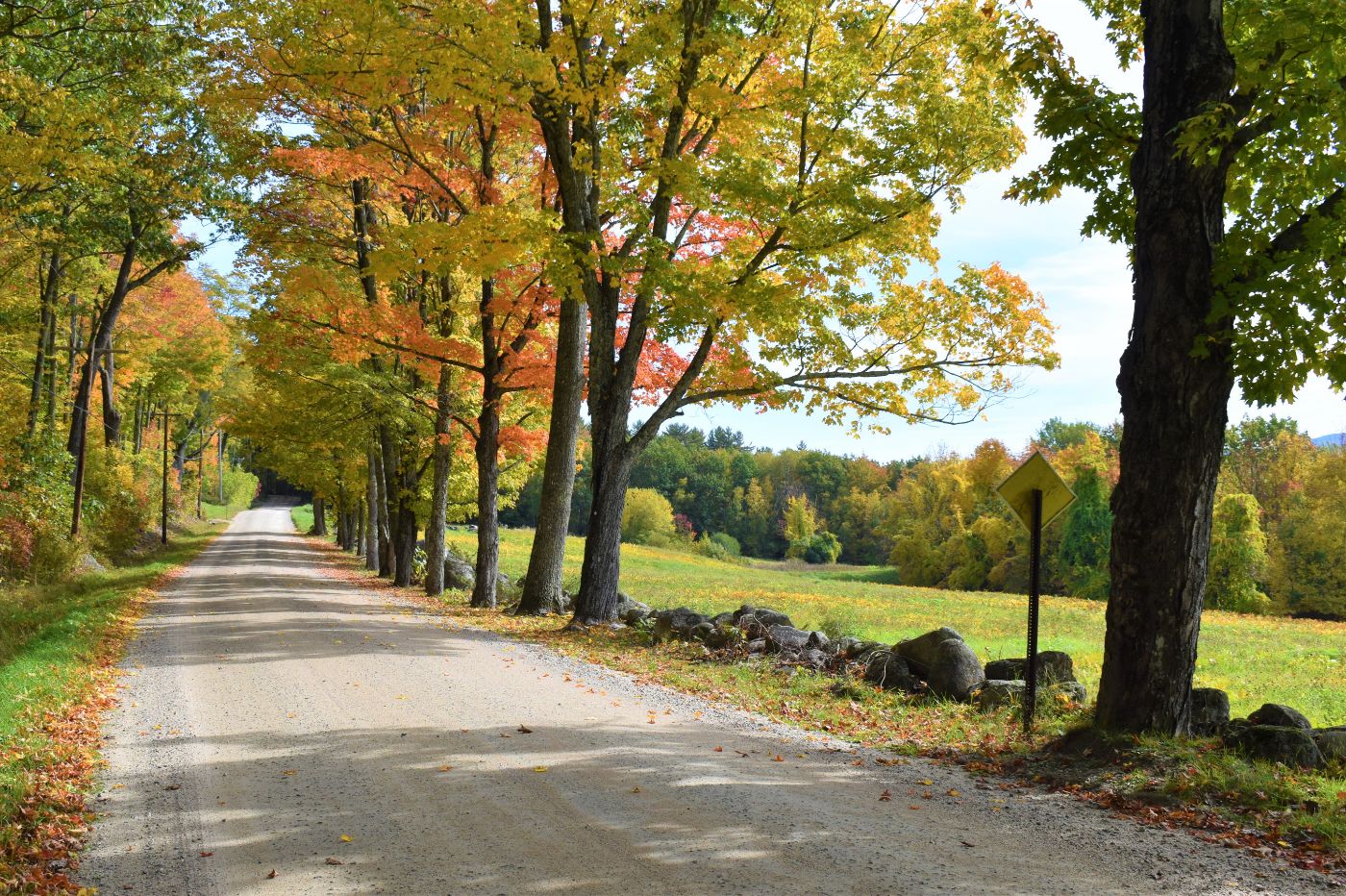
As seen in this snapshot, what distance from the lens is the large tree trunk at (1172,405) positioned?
6887 millimetres

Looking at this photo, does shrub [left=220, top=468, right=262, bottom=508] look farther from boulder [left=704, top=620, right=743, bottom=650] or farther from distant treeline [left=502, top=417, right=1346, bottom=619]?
boulder [left=704, top=620, right=743, bottom=650]

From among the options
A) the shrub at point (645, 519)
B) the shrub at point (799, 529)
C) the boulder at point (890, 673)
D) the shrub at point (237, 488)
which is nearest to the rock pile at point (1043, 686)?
the boulder at point (890, 673)

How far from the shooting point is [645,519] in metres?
81.9

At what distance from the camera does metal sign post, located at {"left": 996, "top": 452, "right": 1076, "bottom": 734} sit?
809 centimetres

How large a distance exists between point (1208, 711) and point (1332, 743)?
89 centimetres

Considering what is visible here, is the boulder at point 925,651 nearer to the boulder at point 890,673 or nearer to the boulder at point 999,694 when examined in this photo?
the boulder at point 890,673

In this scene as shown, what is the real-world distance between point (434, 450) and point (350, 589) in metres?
3.96

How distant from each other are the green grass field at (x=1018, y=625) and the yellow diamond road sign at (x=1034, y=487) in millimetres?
4035

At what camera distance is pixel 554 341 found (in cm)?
1942

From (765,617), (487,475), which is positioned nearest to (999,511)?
(487,475)

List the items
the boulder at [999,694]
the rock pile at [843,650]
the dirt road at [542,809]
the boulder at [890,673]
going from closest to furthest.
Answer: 1. the dirt road at [542,809]
2. the boulder at [999,694]
3. the rock pile at [843,650]
4. the boulder at [890,673]

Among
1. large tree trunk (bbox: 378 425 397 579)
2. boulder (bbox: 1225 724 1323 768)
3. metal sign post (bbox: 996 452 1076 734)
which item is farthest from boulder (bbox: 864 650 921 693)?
large tree trunk (bbox: 378 425 397 579)

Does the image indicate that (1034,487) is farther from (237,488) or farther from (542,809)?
(237,488)

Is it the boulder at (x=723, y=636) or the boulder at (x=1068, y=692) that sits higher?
the boulder at (x=1068, y=692)
